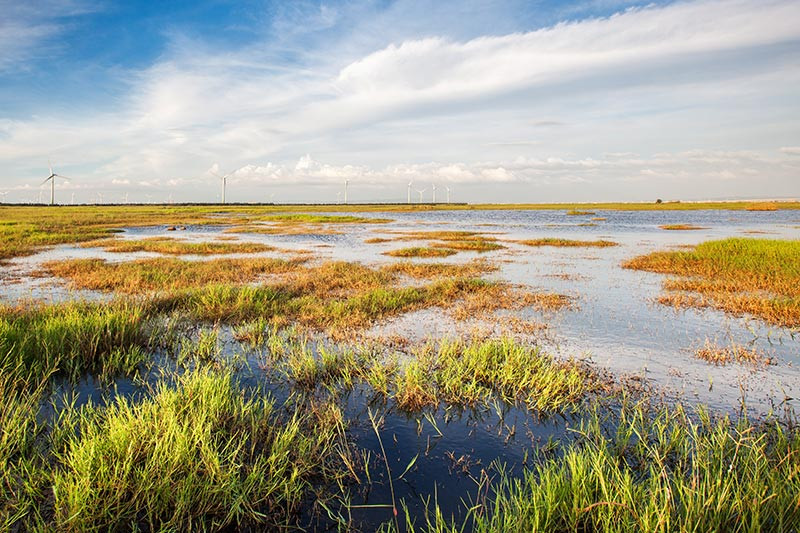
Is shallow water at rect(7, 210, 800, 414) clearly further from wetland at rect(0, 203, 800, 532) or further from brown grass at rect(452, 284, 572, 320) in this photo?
brown grass at rect(452, 284, 572, 320)

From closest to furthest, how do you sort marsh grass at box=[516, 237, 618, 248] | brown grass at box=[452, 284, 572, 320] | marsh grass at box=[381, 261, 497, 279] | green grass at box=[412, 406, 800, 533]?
green grass at box=[412, 406, 800, 533] < brown grass at box=[452, 284, 572, 320] < marsh grass at box=[381, 261, 497, 279] < marsh grass at box=[516, 237, 618, 248]

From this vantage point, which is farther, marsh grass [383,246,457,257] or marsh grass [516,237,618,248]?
marsh grass [516,237,618,248]

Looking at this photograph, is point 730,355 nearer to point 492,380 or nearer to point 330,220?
point 492,380

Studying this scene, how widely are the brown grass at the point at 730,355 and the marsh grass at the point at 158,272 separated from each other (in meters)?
15.3

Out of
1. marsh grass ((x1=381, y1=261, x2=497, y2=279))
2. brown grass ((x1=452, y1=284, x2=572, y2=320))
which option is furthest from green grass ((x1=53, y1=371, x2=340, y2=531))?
marsh grass ((x1=381, y1=261, x2=497, y2=279))

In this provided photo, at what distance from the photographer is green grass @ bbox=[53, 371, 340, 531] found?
4094 mm

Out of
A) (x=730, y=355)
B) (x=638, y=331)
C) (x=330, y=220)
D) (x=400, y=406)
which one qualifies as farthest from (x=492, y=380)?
(x=330, y=220)

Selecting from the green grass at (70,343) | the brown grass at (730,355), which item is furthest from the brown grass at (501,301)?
the green grass at (70,343)

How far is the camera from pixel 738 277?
1777 centimetres

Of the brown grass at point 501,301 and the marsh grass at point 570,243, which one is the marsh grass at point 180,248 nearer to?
the brown grass at point 501,301

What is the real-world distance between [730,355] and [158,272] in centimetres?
1952

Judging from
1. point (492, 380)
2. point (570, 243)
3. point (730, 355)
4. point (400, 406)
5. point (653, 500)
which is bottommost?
point (400, 406)

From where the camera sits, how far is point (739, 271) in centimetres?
1873

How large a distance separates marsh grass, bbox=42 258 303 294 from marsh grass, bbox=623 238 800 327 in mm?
16381
